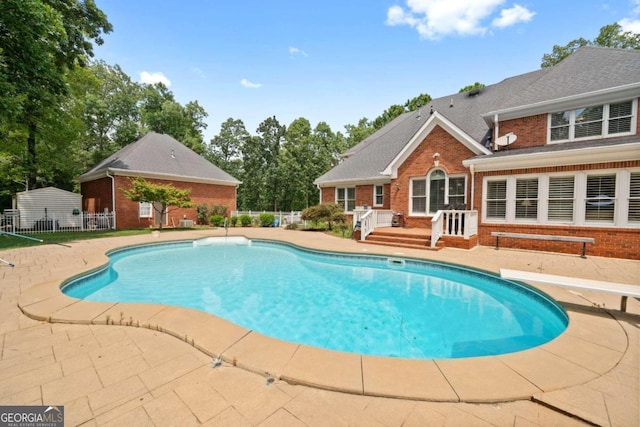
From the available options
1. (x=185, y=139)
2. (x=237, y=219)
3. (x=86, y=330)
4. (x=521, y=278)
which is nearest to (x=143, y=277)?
(x=86, y=330)

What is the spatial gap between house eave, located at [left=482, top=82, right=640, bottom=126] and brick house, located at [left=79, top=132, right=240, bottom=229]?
19.7m

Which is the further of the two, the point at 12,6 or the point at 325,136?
the point at 325,136

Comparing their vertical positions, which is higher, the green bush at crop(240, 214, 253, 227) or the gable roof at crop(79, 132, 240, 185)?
the gable roof at crop(79, 132, 240, 185)

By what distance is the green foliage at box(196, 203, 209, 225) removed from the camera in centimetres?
2011

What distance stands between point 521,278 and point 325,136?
34.6 m

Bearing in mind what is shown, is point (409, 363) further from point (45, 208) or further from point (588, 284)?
point (45, 208)

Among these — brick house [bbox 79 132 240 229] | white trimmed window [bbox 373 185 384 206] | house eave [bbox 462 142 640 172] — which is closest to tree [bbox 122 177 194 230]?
brick house [bbox 79 132 240 229]

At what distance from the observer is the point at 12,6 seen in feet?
29.9

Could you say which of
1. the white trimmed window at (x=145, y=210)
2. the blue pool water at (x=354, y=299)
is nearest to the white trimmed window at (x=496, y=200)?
the blue pool water at (x=354, y=299)

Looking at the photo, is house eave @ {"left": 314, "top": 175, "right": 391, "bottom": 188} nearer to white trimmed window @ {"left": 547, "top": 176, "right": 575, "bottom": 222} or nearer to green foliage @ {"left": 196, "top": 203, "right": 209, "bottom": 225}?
white trimmed window @ {"left": 547, "top": 176, "right": 575, "bottom": 222}

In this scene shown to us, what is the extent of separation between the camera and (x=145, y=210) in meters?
18.4

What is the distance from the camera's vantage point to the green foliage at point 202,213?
66.0ft

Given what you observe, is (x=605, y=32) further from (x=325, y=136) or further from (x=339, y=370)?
(x=339, y=370)

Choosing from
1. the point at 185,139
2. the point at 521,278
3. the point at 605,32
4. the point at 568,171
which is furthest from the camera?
the point at 185,139
